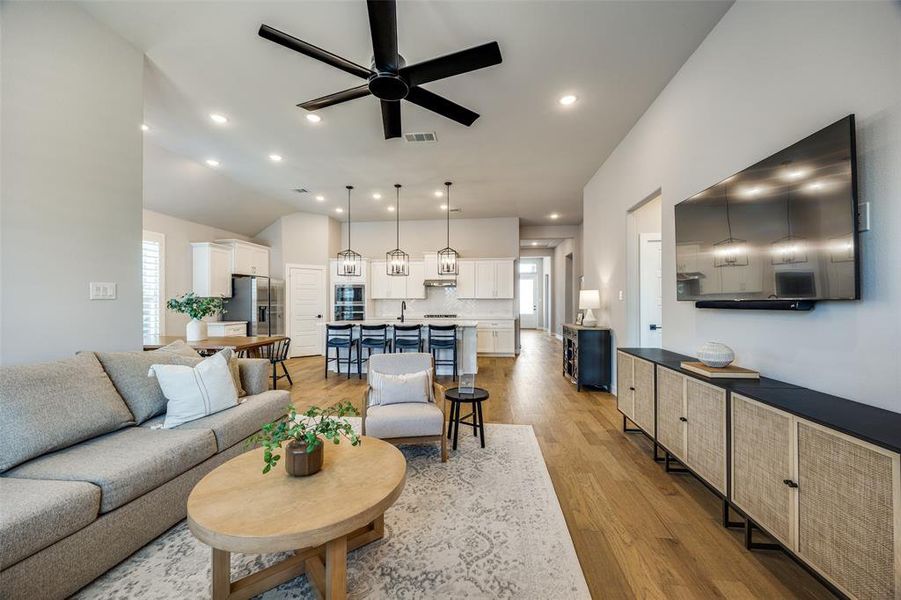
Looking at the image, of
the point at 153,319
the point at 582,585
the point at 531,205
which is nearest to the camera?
the point at 582,585

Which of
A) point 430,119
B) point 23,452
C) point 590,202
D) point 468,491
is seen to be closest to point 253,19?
point 430,119

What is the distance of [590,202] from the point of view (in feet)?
19.1

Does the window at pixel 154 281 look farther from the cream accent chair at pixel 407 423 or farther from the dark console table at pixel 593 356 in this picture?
the dark console table at pixel 593 356

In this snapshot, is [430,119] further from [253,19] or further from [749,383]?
[749,383]

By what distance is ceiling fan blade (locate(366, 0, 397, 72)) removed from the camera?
76.9 inches

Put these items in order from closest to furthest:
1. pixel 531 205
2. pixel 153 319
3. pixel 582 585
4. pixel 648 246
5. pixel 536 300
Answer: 1. pixel 582 585
2. pixel 648 246
3. pixel 153 319
4. pixel 531 205
5. pixel 536 300

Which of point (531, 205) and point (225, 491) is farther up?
point (531, 205)

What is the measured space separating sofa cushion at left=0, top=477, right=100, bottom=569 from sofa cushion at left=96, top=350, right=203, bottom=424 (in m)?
0.72

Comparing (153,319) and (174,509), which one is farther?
(153,319)

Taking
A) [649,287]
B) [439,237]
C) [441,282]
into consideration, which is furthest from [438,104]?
[439,237]

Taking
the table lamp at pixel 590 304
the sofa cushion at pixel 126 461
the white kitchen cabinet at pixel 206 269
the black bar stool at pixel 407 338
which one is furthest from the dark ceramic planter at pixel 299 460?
the white kitchen cabinet at pixel 206 269

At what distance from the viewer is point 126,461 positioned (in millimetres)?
1734

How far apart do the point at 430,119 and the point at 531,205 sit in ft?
13.2

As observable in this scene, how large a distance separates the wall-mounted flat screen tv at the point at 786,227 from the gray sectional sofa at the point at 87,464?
3.52 meters
